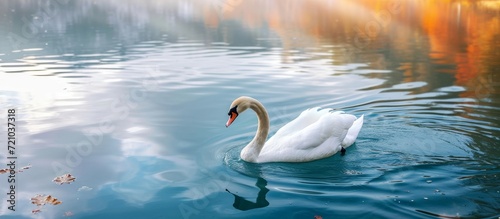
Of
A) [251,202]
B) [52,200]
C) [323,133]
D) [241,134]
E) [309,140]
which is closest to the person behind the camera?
[251,202]

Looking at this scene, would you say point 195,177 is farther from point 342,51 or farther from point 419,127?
point 342,51

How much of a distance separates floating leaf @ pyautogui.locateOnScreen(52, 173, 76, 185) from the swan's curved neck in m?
2.93

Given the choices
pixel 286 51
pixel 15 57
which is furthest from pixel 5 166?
pixel 286 51

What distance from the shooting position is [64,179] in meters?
8.90

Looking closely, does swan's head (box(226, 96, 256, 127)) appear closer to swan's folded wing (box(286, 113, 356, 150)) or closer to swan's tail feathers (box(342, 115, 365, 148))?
swan's folded wing (box(286, 113, 356, 150))

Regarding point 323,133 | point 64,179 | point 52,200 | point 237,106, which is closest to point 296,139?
point 323,133

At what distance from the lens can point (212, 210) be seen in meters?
7.60

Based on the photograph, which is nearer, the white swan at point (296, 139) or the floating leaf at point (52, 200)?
the floating leaf at point (52, 200)

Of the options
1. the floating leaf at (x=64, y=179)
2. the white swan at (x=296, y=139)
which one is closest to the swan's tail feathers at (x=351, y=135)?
the white swan at (x=296, y=139)

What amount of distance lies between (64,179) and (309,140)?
13.7 feet

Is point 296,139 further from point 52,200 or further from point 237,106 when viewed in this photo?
point 52,200

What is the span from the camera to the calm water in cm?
777

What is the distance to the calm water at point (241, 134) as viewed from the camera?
777 centimetres

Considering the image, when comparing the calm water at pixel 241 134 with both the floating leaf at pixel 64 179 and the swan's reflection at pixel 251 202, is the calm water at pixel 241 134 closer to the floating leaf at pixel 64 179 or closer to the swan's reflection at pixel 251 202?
the swan's reflection at pixel 251 202
